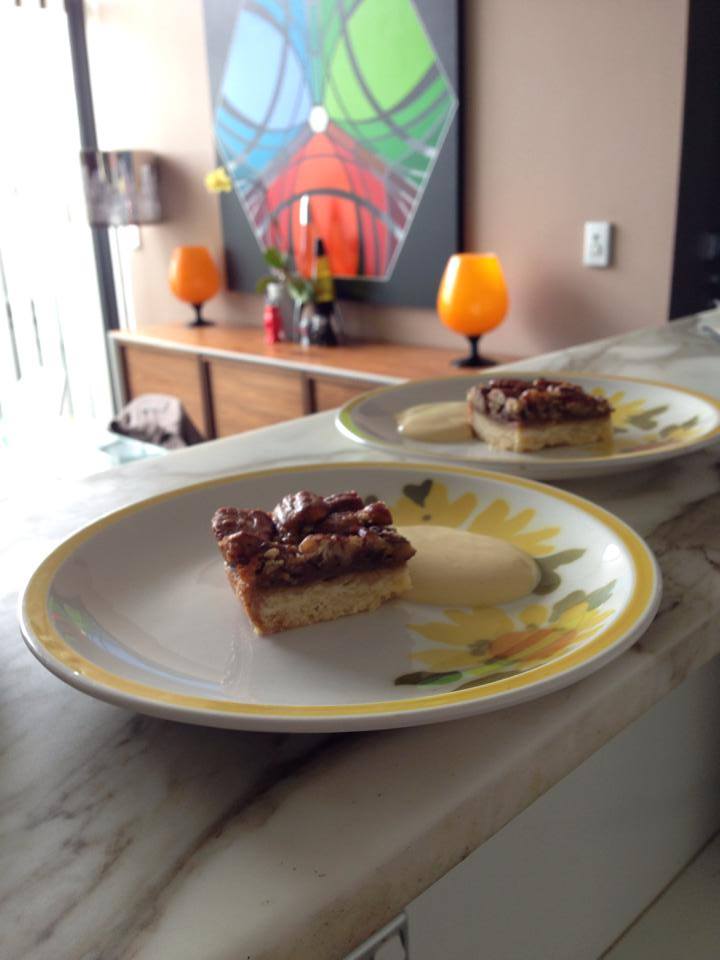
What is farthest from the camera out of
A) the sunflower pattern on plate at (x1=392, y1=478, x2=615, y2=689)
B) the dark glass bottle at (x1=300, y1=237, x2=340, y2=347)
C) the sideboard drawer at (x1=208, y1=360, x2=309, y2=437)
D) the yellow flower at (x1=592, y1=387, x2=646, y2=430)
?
the dark glass bottle at (x1=300, y1=237, x2=340, y2=347)

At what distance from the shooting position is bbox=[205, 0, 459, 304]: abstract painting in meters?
2.69

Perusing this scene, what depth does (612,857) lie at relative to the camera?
2.22 ft

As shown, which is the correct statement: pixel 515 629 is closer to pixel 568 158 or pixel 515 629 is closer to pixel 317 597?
pixel 317 597

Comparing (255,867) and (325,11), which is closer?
(255,867)

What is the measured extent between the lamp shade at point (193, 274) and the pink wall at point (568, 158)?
2.46 ft

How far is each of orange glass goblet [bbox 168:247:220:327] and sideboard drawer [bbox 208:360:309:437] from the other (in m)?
0.46

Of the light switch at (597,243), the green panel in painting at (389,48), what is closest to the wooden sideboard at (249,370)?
the light switch at (597,243)

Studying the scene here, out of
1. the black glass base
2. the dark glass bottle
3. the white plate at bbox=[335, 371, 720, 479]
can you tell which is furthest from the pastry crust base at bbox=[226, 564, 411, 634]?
the dark glass bottle

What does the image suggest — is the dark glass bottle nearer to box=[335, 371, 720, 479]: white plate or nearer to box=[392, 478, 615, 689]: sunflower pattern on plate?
box=[335, 371, 720, 479]: white plate

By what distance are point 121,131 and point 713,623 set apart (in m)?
3.98

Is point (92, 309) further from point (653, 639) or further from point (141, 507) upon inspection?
point (653, 639)

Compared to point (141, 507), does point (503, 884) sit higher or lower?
lower

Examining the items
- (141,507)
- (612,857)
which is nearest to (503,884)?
(612,857)

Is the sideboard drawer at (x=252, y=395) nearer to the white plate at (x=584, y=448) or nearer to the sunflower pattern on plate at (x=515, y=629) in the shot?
the white plate at (x=584, y=448)
